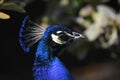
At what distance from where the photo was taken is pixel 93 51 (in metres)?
3.70

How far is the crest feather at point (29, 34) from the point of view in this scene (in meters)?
1.63

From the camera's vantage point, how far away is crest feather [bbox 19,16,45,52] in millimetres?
1634

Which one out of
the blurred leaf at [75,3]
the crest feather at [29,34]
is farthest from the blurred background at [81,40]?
the crest feather at [29,34]

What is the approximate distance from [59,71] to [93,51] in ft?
6.94

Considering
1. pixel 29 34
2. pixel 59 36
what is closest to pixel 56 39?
pixel 59 36

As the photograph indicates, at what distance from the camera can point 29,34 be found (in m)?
1.66

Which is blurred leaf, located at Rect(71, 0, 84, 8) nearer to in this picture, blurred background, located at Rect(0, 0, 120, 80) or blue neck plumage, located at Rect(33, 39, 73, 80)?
blurred background, located at Rect(0, 0, 120, 80)

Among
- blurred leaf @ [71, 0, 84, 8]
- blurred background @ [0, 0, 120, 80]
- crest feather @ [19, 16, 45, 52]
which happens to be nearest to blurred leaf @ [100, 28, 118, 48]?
blurred background @ [0, 0, 120, 80]

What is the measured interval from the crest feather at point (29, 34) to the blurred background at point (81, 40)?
0.65 m

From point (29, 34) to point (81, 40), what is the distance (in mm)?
1423

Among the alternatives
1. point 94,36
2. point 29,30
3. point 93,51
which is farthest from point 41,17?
point 29,30

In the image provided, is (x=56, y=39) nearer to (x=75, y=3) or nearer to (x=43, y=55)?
(x=43, y=55)

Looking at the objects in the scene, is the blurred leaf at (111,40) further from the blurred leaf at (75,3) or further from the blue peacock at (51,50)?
the blue peacock at (51,50)

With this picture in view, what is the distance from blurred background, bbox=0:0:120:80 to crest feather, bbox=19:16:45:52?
2.12 ft
